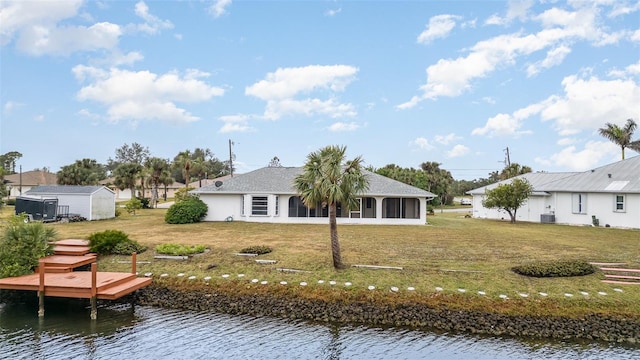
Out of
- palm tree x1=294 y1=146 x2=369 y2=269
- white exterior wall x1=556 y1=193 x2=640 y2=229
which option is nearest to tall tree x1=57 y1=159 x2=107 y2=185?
palm tree x1=294 y1=146 x2=369 y2=269

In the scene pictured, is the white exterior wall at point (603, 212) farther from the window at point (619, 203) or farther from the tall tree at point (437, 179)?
the tall tree at point (437, 179)

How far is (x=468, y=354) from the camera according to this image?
30.3 feet

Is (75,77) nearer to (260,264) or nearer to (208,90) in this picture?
(208,90)

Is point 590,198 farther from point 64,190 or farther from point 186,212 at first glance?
point 64,190

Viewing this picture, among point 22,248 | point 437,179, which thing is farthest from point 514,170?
point 22,248

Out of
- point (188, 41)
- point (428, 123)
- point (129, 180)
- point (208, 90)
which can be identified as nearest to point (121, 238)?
point (188, 41)

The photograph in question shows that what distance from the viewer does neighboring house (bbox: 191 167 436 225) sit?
29.8 m

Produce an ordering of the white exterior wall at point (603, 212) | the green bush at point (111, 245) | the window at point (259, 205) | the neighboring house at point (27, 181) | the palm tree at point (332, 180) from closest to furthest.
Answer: the palm tree at point (332, 180) < the green bush at point (111, 245) < the white exterior wall at point (603, 212) < the window at point (259, 205) < the neighboring house at point (27, 181)

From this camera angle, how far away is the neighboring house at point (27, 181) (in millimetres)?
58375

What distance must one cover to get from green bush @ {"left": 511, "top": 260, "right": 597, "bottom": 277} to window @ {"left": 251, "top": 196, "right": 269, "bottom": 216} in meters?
19.1

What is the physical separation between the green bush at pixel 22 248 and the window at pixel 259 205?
15854 millimetres

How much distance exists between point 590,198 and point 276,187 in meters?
23.4

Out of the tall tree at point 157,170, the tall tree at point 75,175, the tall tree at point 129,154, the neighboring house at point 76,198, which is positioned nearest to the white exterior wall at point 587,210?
the neighboring house at point 76,198

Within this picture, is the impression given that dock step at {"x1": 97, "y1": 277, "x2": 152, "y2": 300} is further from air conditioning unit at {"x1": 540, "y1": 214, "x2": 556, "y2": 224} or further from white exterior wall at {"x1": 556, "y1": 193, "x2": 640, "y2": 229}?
white exterior wall at {"x1": 556, "y1": 193, "x2": 640, "y2": 229}
